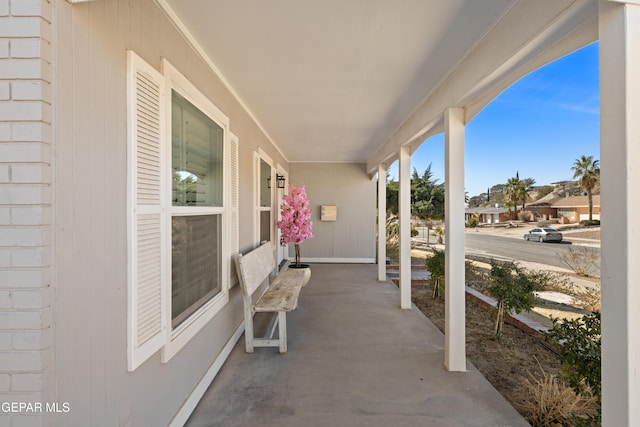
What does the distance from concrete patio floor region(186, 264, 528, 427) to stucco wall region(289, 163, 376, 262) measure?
14.4 ft

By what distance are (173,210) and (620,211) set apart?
2279 mm

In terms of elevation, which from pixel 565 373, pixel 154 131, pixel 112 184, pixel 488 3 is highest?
Result: pixel 488 3

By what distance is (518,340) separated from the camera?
354 cm

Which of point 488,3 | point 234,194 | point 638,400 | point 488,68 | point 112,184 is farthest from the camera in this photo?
point 234,194

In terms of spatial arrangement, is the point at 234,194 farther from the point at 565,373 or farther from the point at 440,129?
the point at 565,373

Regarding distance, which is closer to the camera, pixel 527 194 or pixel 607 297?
pixel 607 297

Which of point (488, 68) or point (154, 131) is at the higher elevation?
point (488, 68)

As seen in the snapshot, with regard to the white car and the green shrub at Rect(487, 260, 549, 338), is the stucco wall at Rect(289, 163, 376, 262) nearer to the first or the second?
the white car

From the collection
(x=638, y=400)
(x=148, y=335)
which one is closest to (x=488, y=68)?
(x=638, y=400)

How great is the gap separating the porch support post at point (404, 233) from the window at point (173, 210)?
8.58 ft

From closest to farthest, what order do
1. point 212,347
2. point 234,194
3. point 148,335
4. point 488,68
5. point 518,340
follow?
point 148,335, point 488,68, point 212,347, point 234,194, point 518,340

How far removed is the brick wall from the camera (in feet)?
3.36

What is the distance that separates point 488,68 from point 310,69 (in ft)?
4.71

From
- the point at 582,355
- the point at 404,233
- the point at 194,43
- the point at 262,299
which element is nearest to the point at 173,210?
the point at 194,43
